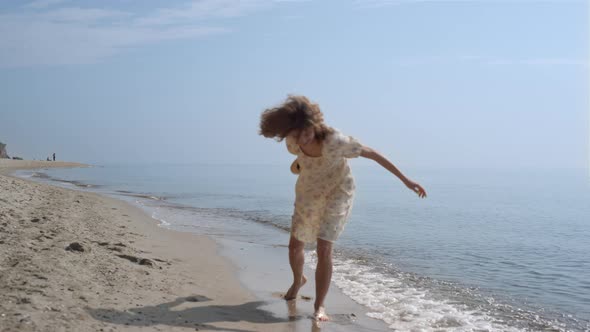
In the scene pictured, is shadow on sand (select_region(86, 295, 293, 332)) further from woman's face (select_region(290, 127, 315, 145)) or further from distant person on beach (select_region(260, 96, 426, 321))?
woman's face (select_region(290, 127, 315, 145))

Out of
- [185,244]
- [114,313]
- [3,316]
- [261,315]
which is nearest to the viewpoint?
[3,316]

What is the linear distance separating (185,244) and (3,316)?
Result: 5282 millimetres

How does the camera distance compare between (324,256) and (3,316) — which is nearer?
(3,316)

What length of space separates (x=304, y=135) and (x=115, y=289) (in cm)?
199

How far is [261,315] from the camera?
4.73 metres

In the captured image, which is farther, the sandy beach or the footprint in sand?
the footprint in sand

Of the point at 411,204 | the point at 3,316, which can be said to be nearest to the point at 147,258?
the point at 3,316

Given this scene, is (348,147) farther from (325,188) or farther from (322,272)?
(322,272)

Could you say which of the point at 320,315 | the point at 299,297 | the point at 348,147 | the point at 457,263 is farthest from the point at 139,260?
the point at 457,263

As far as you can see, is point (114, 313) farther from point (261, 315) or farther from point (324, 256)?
point (324, 256)

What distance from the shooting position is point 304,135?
4.54 meters

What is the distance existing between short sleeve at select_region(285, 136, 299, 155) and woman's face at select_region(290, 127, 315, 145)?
0.57 ft

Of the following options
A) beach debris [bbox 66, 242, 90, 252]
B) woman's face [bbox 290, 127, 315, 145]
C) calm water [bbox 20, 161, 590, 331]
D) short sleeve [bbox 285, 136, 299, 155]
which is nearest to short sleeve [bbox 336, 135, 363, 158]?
→ woman's face [bbox 290, 127, 315, 145]

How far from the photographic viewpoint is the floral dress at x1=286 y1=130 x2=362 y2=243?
15.0ft
